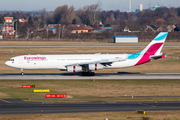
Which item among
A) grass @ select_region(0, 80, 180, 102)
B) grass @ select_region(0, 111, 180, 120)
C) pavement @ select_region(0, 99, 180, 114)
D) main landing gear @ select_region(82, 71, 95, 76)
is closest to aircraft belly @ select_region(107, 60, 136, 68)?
main landing gear @ select_region(82, 71, 95, 76)

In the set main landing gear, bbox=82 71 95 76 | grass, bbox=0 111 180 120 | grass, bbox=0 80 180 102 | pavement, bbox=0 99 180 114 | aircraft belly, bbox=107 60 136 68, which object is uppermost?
aircraft belly, bbox=107 60 136 68

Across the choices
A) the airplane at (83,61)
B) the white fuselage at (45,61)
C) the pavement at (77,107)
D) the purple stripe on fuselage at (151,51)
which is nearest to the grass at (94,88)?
the pavement at (77,107)

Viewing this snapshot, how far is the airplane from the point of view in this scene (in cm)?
5094

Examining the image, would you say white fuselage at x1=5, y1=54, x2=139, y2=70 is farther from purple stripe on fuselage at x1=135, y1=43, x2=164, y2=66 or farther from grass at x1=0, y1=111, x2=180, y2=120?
grass at x1=0, y1=111, x2=180, y2=120

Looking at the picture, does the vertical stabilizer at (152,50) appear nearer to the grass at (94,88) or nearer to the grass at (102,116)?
the grass at (94,88)

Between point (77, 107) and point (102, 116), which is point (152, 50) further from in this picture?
point (102, 116)

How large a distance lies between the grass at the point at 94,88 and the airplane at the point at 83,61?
15.9 ft

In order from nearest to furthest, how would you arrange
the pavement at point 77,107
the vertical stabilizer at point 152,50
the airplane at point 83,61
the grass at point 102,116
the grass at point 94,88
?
the grass at point 102,116 < the pavement at point 77,107 < the grass at point 94,88 < the airplane at point 83,61 < the vertical stabilizer at point 152,50

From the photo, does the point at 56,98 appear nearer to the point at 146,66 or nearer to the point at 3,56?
the point at 146,66

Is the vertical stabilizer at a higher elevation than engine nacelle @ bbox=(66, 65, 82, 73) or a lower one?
higher

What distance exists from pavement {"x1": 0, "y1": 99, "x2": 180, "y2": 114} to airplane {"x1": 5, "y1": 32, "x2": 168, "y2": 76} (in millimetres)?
19084

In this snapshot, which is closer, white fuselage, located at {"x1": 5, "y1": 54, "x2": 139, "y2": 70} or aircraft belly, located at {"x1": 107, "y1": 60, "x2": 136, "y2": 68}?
white fuselage, located at {"x1": 5, "y1": 54, "x2": 139, "y2": 70}

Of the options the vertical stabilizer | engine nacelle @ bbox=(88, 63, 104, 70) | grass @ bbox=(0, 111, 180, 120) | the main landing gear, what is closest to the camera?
grass @ bbox=(0, 111, 180, 120)

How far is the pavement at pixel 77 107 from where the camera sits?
28375mm
